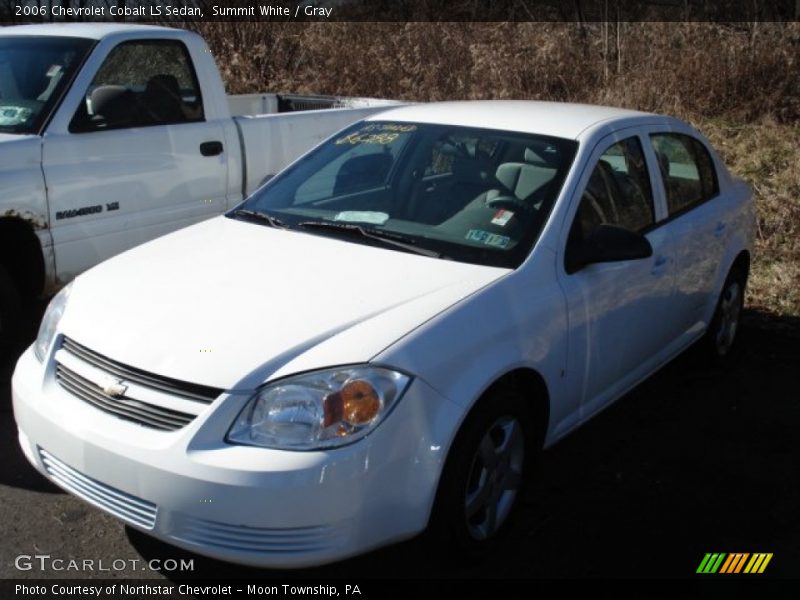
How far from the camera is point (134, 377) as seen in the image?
3.23m

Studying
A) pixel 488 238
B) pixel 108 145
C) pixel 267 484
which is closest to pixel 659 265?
pixel 488 238

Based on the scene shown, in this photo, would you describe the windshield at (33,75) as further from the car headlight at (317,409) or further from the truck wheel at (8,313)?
the car headlight at (317,409)

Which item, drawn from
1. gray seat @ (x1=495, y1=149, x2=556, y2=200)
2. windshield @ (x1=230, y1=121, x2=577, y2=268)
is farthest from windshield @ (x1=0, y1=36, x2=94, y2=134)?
gray seat @ (x1=495, y1=149, x2=556, y2=200)

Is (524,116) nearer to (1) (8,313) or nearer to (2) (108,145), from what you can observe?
(2) (108,145)

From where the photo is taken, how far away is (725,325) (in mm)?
5871

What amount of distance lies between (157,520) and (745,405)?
3614 mm

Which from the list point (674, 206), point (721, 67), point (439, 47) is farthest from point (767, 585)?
point (439, 47)

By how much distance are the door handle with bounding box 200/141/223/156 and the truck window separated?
188 mm

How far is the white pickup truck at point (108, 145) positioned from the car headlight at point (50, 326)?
5.34 ft

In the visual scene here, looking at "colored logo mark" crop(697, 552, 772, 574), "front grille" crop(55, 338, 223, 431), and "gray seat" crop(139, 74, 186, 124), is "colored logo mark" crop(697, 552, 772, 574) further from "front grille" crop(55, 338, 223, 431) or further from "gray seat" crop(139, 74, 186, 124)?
"gray seat" crop(139, 74, 186, 124)

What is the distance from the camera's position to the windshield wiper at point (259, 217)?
14.5 feet

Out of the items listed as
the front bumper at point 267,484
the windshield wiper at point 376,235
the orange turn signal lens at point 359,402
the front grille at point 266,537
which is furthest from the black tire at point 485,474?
the windshield wiper at point 376,235

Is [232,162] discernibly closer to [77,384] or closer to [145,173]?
[145,173]

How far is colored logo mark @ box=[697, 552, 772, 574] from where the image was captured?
12.3 ft
